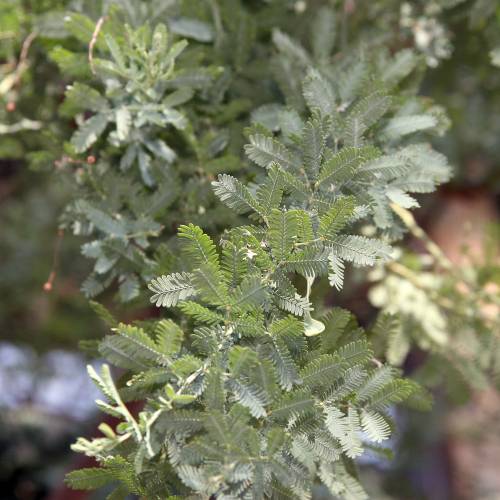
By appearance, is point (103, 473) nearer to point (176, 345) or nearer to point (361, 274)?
point (176, 345)

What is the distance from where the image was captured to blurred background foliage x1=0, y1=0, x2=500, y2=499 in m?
0.83

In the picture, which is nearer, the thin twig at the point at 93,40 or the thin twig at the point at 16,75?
the thin twig at the point at 93,40

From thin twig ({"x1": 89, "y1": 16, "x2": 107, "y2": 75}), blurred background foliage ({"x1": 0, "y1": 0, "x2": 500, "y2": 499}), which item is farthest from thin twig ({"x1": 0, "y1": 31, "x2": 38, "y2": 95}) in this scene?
thin twig ({"x1": 89, "y1": 16, "x2": 107, "y2": 75})

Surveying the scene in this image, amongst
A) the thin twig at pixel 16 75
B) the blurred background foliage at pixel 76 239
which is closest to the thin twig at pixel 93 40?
the blurred background foliage at pixel 76 239

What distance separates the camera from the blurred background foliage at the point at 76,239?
83cm

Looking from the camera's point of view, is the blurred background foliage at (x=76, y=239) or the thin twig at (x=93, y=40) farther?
the blurred background foliage at (x=76, y=239)

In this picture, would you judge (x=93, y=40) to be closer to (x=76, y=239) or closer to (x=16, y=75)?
(x=16, y=75)

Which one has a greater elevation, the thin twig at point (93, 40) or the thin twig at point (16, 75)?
the thin twig at point (93, 40)

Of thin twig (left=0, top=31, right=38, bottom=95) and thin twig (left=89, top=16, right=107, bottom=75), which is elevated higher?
thin twig (left=89, top=16, right=107, bottom=75)

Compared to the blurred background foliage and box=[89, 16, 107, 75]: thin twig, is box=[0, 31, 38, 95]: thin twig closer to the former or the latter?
the blurred background foliage

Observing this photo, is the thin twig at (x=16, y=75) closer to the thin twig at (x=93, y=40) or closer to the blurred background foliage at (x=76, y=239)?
the blurred background foliage at (x=76, y=239)

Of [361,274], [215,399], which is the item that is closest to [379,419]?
[215,399]

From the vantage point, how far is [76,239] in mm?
1741

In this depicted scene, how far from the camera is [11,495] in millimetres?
1974
